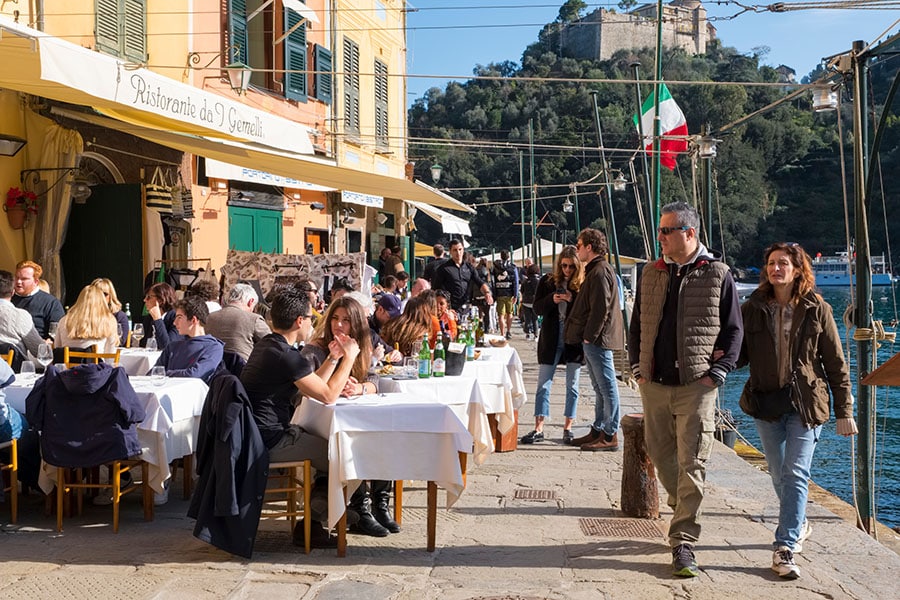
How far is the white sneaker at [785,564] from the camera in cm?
477

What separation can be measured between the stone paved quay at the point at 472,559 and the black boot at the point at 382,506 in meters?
0.12

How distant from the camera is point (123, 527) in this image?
563 cm

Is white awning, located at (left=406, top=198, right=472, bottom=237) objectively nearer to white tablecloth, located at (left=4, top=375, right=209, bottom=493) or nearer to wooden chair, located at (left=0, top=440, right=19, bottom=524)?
white tablecloth, located at (left=4, top=375, right=209, bottom=493)

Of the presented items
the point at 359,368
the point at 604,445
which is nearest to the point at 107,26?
the point at 359,368

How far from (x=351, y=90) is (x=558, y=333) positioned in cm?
1224

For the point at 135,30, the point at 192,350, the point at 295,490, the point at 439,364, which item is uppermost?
the point at 135,30

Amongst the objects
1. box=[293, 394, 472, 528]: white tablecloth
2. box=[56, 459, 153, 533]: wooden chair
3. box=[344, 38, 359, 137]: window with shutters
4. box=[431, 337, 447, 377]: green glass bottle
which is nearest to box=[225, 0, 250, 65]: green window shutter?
box=[344, 38, 359, 137]: window with shutters

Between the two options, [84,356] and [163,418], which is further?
[84,356]

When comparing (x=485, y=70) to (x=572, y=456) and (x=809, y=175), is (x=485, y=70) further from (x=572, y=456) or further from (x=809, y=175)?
(x=572, y=456)

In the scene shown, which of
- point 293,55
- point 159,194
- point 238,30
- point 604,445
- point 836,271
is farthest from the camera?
point 836,271

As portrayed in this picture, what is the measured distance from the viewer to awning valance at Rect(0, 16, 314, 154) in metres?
6.76

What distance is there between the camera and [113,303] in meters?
8.41

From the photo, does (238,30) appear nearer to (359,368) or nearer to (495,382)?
(495,382)

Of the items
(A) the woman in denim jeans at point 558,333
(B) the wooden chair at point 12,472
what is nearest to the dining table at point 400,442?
(B) the wooden chair at point 12,472
